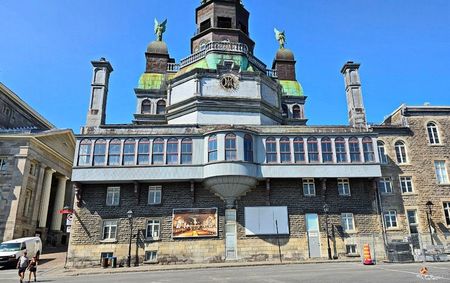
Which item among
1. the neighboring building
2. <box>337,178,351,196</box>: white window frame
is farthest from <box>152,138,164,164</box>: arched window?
the neighboring building

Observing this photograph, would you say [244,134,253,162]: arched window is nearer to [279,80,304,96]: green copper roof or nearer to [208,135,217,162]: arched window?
[208,135,217,162]: arched window

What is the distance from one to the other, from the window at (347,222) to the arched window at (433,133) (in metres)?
10.9

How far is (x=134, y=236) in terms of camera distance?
2545cm

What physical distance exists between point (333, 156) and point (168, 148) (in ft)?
43.1

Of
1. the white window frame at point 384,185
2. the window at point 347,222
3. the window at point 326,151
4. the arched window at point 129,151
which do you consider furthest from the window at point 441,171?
the arched window at point 129,151

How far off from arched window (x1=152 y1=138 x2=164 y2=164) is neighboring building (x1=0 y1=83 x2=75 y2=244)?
1726 cm

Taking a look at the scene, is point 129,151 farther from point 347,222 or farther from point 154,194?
point 347,222

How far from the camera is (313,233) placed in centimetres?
2627

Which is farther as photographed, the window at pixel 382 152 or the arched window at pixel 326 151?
the window at pixel 382 152

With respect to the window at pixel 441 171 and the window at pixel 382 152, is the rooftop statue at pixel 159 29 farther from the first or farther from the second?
the window at pixel 441 171

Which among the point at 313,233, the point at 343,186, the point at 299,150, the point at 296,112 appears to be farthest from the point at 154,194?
the point at 296,112

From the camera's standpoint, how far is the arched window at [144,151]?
26.5 m

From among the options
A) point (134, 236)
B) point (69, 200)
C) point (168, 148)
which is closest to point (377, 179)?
point (168, 148)

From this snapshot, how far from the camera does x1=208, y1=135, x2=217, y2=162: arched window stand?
2602 cm
